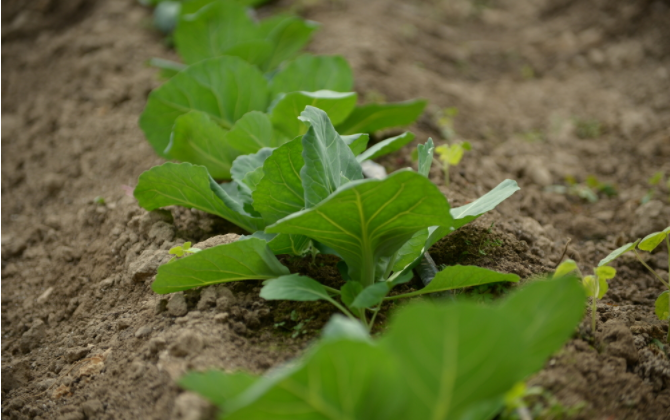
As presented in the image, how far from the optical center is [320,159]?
1.26 m

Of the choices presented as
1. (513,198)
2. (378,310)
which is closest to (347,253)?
(378,310)

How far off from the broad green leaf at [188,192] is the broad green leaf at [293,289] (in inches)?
15.3

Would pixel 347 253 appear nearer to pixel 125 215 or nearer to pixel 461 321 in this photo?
pixel 461 321

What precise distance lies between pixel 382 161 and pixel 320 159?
43.3 inches

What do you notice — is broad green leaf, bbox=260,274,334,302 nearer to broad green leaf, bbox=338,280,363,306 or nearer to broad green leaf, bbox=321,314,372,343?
broad green leaf, bbox=338,280,363,306

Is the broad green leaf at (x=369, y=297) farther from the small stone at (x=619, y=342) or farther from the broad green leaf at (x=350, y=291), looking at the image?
the small stone at (x=619, y=342)

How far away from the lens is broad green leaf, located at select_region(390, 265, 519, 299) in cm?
133

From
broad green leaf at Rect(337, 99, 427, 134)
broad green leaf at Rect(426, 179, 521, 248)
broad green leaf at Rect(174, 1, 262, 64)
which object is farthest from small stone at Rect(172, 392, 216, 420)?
broad green leaf at Rect(174, 1, 262, 64)

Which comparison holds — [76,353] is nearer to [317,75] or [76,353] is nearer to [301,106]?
[301,106]

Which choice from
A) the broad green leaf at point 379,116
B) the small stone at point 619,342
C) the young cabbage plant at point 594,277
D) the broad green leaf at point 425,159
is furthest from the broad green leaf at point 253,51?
the small stone at point 619,342

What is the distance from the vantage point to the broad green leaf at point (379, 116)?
218 cm

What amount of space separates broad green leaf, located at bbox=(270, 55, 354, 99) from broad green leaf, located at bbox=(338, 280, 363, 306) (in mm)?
1105

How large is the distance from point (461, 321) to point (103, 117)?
262cm

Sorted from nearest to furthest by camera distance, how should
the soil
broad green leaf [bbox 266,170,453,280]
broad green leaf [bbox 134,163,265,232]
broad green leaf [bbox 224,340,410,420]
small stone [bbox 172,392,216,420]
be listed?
1. broad green leaf [bbox 224,340,410,420]
2. small stone [bbox 172,392,216,420]
3. broad green leaf [bbox 266,170,453,280]
4. the soil
5. broad green leaf [bbox 134,163,265,232]
